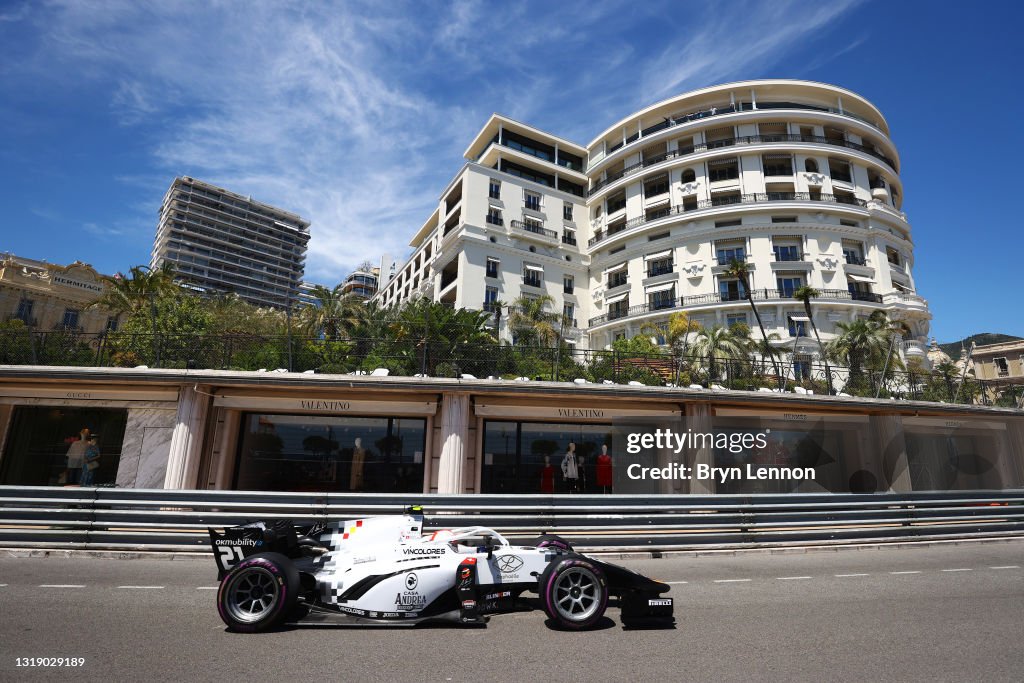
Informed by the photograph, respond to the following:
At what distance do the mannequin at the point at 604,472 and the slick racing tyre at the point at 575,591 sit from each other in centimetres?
930

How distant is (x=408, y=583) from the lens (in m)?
5.15

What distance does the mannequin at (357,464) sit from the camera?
1432cm

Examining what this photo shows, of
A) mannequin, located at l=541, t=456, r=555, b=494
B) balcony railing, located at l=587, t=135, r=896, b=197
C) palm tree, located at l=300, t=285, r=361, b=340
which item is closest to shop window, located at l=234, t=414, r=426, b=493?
mannequin, located at l=541, t=456, r=555, b=494

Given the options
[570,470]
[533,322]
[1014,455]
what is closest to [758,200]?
[533,322]

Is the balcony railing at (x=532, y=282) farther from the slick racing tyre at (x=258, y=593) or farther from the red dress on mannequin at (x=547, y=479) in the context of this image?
the slick racing tyre at (x=258, y=593)

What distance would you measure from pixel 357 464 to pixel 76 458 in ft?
23.4

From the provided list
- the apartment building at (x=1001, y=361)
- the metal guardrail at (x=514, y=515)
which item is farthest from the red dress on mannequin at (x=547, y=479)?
the apartment building at (x=1001, y=361)

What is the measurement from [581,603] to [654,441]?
9.74 m

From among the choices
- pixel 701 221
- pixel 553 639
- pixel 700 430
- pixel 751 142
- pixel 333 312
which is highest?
pixel 751 142

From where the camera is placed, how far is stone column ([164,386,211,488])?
40.4 feet

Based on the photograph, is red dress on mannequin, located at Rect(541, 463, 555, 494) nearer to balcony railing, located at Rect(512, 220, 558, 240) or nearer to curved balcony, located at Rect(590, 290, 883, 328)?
curved balcony, located at Rect(590, 290, 883, 328)

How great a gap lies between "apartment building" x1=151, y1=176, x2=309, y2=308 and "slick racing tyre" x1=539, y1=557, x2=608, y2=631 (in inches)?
5150

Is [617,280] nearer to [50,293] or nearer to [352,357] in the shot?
[352,357]

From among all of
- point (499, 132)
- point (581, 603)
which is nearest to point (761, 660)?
point (581, 603)
